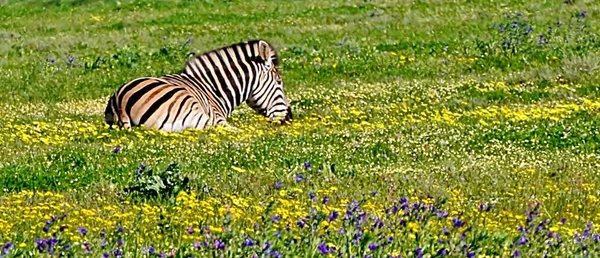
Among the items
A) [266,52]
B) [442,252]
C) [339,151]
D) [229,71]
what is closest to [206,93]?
[229,71]

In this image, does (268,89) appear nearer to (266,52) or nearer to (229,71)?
(266,52)

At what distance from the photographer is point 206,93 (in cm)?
1755

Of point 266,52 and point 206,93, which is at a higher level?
point 266,52

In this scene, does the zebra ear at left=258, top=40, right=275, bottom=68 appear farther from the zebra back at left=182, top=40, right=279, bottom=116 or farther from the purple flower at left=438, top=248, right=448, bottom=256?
the purple flower at left=438, top=248, right=448, bottom=256

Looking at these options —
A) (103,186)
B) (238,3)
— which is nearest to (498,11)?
(238,3)

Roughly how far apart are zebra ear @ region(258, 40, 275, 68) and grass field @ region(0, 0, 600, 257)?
1106mm

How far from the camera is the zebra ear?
18.0 metres

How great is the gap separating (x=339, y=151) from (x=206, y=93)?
500 centimetres

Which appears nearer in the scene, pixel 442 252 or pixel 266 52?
pixel 442 252

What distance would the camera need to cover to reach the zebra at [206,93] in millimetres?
16000

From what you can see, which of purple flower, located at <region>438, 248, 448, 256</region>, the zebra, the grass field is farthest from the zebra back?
purple flower, located at <region>438, 248, 448, 256</region>

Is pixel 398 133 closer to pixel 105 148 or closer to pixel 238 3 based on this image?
pixel 105 148

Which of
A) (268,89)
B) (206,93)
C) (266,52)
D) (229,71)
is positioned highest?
(266,52)

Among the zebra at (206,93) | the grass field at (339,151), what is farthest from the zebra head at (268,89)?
A: the grass field at (339,151)
